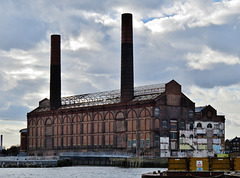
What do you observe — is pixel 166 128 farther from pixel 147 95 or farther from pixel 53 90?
pixel 53 90

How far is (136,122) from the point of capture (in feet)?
479

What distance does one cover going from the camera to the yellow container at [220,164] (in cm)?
6238

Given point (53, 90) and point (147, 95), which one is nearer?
point (147, 95)

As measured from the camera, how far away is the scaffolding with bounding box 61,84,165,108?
14738 centimetres

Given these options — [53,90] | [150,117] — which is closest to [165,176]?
[150,117]

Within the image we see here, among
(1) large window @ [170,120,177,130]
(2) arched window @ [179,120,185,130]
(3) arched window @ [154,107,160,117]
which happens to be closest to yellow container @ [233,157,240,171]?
(3) arched window @ [154,107,160,117]

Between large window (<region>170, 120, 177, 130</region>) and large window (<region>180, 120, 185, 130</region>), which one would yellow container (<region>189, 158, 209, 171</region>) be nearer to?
large window (<region>170, 120, 177, 130</region>)

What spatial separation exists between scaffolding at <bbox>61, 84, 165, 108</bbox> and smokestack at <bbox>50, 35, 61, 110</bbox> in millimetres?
3061

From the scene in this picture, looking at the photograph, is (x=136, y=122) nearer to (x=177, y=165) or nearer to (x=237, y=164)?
(x=177, y=165)

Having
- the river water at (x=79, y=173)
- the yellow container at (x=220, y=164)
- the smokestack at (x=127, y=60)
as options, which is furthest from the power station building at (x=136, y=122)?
the yellow container at (x=220, y=164)

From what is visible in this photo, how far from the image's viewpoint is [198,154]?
149250mm

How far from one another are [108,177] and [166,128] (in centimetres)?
5263

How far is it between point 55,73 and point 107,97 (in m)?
22.2

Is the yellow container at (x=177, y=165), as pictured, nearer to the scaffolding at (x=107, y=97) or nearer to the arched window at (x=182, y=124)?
the scaffolding at (x=107, y=97)
